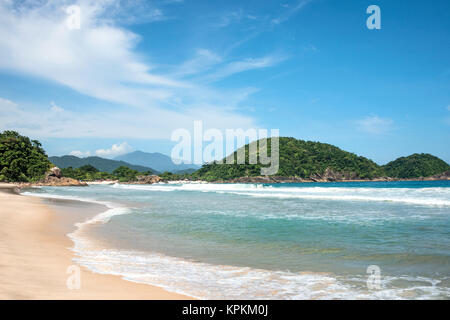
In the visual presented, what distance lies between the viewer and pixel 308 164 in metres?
152

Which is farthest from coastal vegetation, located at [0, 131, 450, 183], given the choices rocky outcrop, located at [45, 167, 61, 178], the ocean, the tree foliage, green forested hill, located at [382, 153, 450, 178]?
the ocean

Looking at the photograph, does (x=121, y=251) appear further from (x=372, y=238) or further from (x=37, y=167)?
(x=37, y=167)

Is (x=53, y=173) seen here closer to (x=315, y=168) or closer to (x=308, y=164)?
(x=308, y=164)

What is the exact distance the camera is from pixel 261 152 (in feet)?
533

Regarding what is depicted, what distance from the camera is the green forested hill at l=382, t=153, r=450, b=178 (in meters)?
150

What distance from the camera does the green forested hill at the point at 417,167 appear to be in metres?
150

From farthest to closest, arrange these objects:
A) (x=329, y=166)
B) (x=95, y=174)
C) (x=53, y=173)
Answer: (x=329, y=166), (x=95, y=174), (x=53, y=173)

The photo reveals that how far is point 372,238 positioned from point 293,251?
302 cm

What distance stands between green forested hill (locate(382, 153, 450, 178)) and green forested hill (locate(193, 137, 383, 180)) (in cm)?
819

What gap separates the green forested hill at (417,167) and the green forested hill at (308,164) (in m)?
8.19

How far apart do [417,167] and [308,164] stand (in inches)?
2277

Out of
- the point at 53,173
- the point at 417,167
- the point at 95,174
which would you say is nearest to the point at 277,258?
the point at 53,173

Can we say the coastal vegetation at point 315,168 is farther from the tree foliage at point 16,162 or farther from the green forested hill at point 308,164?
the tree foliage at point 16,162
